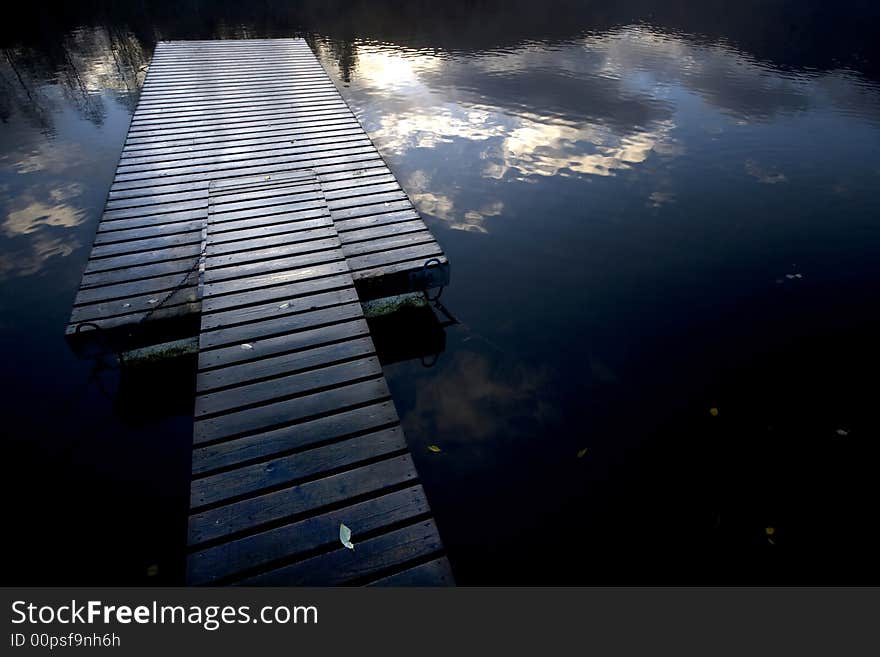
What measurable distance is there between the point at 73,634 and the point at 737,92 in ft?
92.4

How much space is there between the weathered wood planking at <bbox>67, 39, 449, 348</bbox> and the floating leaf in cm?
405

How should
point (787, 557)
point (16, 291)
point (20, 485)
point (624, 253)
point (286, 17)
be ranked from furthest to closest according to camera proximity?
point (286, 17)
point (624, 253)
point (16, 291)
point (20, 485)
point (787, 557)

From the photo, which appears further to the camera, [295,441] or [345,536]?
[295,441]

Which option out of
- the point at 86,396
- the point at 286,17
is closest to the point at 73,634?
the point at 86,396

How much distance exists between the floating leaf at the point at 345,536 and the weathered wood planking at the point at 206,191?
13.3ft

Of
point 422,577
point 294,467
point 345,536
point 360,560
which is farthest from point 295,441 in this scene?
point 422,577

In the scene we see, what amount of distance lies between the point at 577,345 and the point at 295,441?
5.68 m

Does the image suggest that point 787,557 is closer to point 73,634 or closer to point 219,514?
point 219,514

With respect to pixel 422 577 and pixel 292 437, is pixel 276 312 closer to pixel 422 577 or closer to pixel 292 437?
pixel 292 437

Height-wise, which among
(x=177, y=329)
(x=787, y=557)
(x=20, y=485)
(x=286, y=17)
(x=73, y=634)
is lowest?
(x=787, y=557)

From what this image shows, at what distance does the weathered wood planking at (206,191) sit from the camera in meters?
6.57

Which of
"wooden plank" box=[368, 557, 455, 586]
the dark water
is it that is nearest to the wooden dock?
"wooden plank" box=[368, 557, 455, 586]

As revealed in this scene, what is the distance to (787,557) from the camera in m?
5.28

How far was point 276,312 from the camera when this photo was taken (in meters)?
5.77
